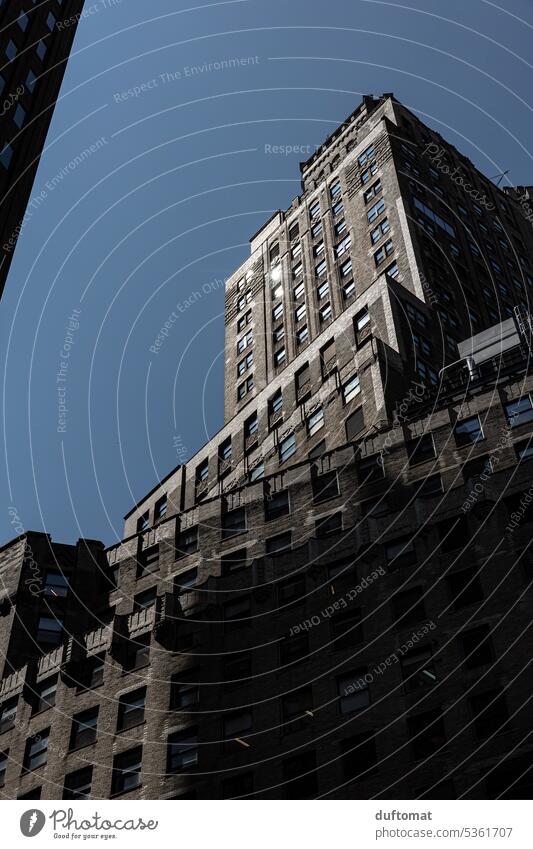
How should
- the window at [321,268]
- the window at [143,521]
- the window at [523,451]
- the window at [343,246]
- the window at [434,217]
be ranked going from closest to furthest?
the window at [523,451]
the window at [143,521]
the window at [343,246]
the window at [434,217]
the window at [321,268]

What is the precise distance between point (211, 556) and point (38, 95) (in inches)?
1180

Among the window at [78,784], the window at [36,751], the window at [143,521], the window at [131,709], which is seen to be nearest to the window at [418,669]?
the window at [131,709]

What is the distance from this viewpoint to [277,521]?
6028 cm

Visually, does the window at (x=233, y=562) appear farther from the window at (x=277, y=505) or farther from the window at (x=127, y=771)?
the window at (x=127, y=771)

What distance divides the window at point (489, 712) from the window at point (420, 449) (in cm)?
1617

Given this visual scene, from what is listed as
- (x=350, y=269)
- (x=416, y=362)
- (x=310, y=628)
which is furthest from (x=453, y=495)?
(x=350, y=269)

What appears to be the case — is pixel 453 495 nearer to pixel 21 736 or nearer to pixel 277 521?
pixel 277 521

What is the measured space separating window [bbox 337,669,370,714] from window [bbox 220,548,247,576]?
11637mm

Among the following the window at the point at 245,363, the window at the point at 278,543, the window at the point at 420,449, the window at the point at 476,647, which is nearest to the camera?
Result: the window at the point at 476,647

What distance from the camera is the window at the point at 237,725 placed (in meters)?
49.8

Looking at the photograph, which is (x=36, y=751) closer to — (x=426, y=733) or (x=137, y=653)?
(x=137, y=653)

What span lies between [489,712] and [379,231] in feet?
180

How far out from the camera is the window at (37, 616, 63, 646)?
65.3m

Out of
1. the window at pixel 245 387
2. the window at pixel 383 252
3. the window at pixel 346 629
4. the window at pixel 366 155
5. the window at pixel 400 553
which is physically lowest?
the window at pixel 346 629
